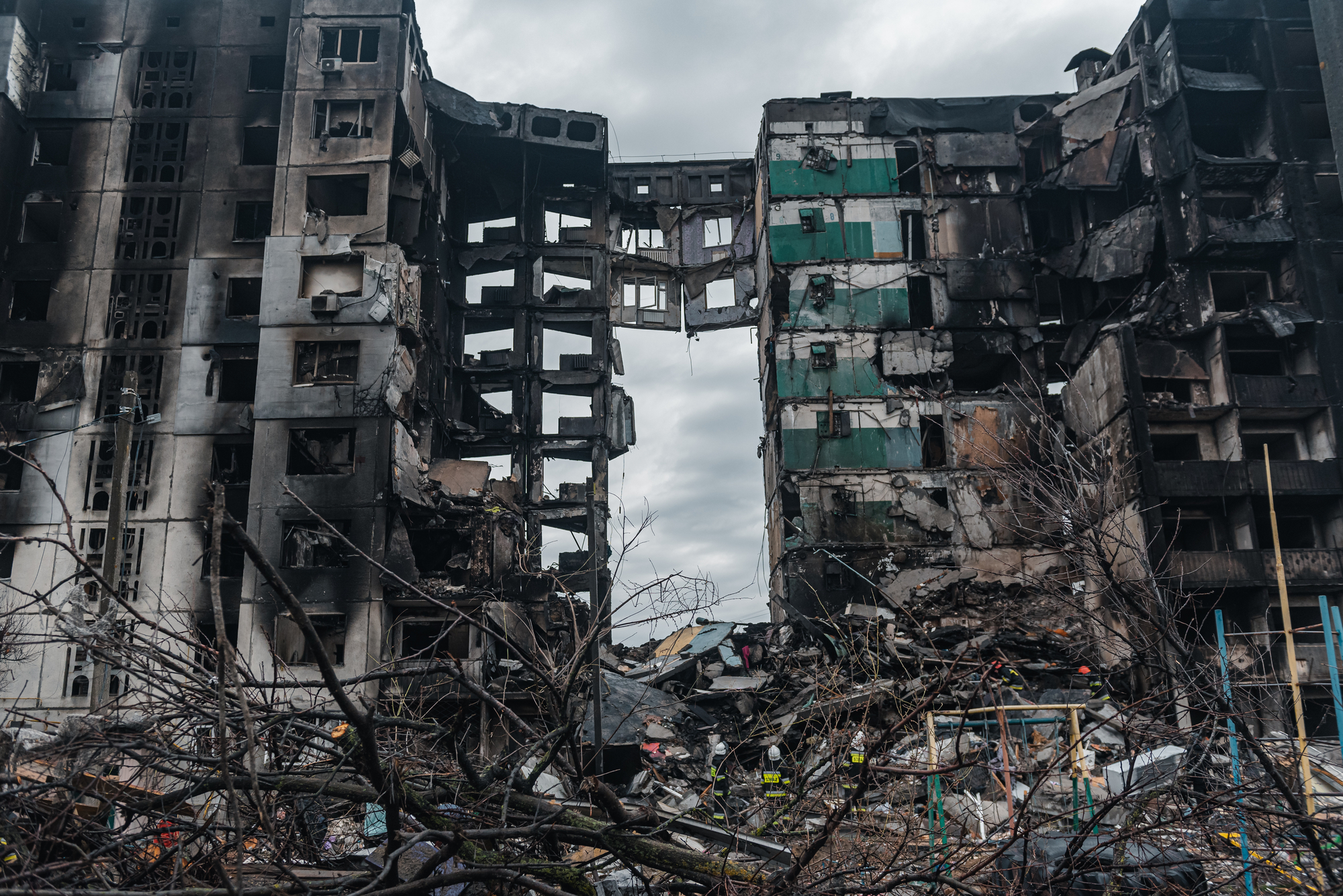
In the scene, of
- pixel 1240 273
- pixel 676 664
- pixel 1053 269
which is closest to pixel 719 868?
pixel 676 664

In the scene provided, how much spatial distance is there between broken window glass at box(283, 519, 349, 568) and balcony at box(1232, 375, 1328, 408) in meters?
A: 27.8

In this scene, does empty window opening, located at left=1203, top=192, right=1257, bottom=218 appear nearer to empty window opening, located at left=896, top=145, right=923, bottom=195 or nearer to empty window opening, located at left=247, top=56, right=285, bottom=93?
empty window opening, located at left=896, top=145, right=923, bottom=195

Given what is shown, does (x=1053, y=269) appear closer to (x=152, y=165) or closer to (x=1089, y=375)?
(x=1089, y=375)

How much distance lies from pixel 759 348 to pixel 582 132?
12.7 metres

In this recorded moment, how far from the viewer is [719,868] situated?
15.7ft

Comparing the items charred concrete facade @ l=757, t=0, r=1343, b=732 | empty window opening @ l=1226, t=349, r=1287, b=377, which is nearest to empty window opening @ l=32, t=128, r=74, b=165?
charred concrete facade @ l=757, t=0, r=1343, b=732

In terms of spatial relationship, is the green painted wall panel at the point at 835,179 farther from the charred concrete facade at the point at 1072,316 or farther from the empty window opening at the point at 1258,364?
the empty window opening at the point at 1258,364

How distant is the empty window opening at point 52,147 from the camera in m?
34.8

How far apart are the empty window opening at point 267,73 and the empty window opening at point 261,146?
1809 mm

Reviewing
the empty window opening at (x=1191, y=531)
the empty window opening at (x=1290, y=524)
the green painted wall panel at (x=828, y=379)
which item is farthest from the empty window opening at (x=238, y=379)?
the empty window opening at (x=1290, y=524)

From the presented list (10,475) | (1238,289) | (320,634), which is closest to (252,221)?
(10,475)

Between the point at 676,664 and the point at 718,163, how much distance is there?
26677 millimetres

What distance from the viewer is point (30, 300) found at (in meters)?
34.5

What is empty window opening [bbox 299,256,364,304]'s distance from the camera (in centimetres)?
3216
